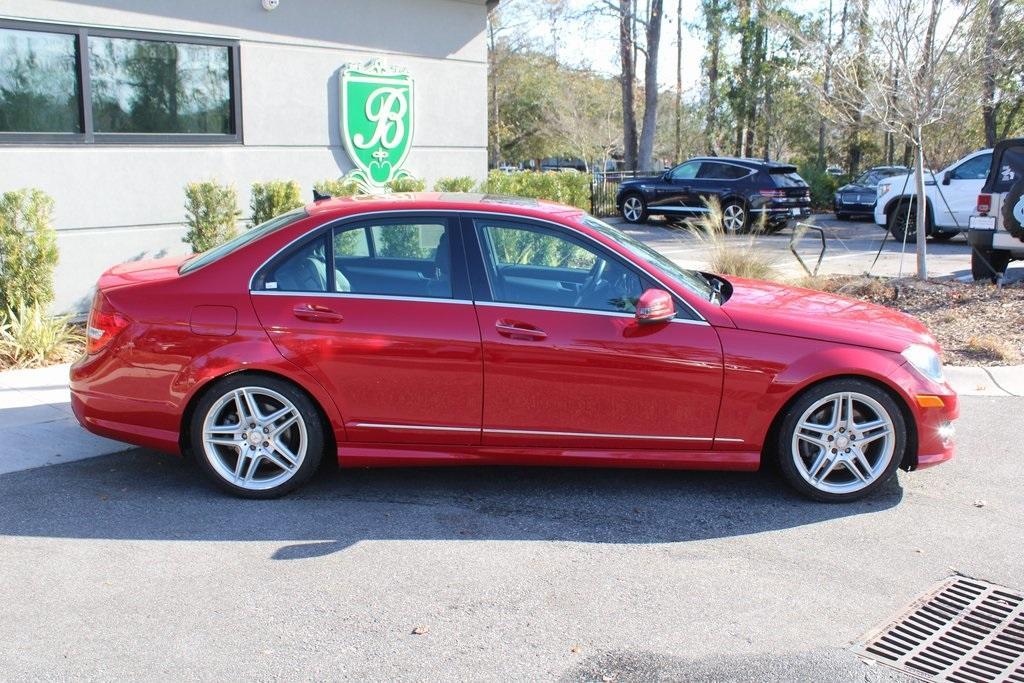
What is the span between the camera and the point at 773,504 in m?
5.32

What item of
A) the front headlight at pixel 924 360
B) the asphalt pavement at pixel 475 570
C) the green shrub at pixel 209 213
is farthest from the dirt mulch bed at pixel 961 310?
the green shrub at pixel 209 213

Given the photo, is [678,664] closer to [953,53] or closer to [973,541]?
[973,541]

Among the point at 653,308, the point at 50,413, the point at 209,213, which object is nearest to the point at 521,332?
the point at 653,308

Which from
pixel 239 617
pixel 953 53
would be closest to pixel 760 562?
pixel 239 617

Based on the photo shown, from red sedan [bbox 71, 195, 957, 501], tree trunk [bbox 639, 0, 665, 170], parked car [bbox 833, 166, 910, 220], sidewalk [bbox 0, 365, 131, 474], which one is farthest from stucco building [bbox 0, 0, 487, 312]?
tree trunk [bbox 639, 0, 665, 170]

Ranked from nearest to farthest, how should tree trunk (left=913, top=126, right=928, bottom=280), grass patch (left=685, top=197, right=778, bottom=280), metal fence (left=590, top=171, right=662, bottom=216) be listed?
1. grass patch (left=685, top=197, right=778, bottom=280)
2. tree trunk (left=913, top=126, right=928, bottom=280)
3. metal fence (left=590, top=171, right=662, bottom=216)

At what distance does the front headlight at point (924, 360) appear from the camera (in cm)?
526

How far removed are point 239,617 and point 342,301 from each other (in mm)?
1782

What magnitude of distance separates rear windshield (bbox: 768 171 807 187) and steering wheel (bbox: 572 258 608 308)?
16.9 metres

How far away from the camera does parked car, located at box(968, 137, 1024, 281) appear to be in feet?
38.0

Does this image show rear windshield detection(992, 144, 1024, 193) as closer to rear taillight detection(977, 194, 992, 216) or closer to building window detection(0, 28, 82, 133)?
rear taillight detection(977, 194, 992, 216)

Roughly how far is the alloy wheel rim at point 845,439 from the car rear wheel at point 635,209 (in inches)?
715

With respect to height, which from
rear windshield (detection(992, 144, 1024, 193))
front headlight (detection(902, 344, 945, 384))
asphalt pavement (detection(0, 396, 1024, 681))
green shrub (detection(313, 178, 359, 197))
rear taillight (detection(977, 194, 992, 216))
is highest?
rear windshield (detection(992, 144, 1024, 193))

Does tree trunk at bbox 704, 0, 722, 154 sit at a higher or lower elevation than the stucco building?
higher
